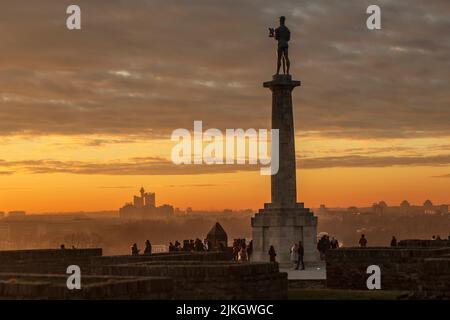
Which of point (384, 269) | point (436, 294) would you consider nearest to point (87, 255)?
point (384, 269)

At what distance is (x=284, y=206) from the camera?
165ft

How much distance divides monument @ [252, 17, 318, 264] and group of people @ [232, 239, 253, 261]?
2.19 feet

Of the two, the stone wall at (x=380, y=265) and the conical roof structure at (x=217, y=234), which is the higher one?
the conical roof structure at (x=217, y=234)

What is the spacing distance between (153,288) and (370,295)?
42.0 feet

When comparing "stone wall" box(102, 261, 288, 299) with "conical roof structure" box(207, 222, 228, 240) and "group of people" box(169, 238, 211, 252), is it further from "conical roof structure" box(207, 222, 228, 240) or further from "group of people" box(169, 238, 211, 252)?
"conical roof structure" box(207, 222, 228, 240)

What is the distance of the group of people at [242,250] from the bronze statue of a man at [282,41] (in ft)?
Answer: 31.5

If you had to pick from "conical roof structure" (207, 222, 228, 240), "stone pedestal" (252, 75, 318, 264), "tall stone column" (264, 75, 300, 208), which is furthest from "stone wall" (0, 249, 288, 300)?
"conical roof structure" (207, 222, 228, 240)

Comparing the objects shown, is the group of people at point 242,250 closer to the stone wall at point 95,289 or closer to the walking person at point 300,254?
the walking person at point 300,254

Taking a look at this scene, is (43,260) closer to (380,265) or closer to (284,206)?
(380,265)

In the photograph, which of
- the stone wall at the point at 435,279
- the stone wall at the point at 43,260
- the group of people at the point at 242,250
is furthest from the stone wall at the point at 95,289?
the group of people at the point at 242,250

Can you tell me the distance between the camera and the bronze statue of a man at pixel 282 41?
168ft

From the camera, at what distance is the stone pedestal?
49906 millimetres

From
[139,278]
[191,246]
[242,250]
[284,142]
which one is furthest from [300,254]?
[139,278]

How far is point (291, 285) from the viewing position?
3812cm
